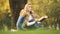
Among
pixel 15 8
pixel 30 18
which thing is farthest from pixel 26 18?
pixel 15 8

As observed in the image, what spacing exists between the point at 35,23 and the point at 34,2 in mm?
240

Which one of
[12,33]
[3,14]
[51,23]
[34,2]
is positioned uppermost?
[34,2]

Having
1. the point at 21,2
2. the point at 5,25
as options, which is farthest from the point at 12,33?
the point at 21,2

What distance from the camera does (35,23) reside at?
1.54m

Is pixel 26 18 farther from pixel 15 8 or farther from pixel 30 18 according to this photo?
pixel 15 8

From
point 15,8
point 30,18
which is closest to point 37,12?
point 30,18

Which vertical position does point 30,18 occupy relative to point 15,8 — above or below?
below

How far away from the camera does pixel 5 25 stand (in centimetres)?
154

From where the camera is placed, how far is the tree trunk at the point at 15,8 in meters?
1.54

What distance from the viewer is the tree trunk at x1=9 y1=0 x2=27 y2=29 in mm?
1542

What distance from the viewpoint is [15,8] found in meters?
1.55

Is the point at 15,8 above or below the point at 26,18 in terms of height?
above

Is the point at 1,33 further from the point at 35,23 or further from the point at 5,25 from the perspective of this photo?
the point at 35,23

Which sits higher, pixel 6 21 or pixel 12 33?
pixel 6 21
